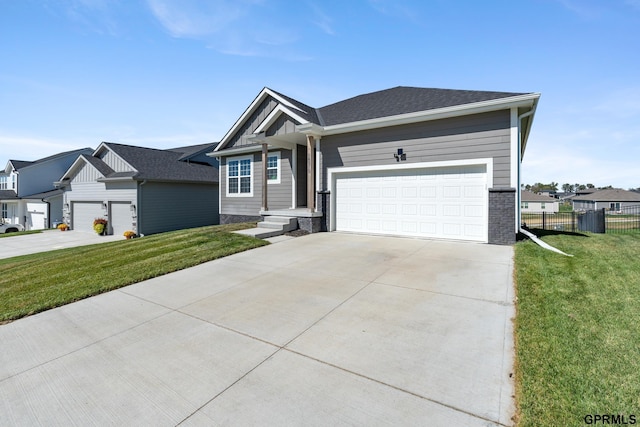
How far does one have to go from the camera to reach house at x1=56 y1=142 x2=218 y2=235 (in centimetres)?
1628

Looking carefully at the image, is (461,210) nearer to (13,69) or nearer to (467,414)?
(467,414)

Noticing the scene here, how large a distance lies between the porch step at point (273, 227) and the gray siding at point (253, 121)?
5.11 metres

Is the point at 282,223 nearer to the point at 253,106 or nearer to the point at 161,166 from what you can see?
the point at 253,106

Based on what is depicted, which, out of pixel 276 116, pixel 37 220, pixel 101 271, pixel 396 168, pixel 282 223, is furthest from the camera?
pixel 37 220

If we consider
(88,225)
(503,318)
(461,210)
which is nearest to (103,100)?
(88,225)

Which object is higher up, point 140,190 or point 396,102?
point 396,102

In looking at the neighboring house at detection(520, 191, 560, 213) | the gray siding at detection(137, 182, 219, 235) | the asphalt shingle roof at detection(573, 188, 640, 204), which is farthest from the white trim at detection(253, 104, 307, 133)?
the asphalt shingle roof at detection(573, 188, 640, 204)

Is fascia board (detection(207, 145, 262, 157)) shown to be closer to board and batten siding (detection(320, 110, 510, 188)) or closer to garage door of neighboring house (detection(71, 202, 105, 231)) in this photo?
board and batten siding (detection(320, 110, 510, 188))

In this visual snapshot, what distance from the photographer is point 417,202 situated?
9156 mm

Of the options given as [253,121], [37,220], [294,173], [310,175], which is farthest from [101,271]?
[37,220]

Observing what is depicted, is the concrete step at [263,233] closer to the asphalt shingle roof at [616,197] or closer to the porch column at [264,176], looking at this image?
the porch column at [264,176]

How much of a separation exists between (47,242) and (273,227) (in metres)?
14.9

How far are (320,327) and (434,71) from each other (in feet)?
37.3

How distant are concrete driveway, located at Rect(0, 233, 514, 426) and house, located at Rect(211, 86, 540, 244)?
11.7 feet
